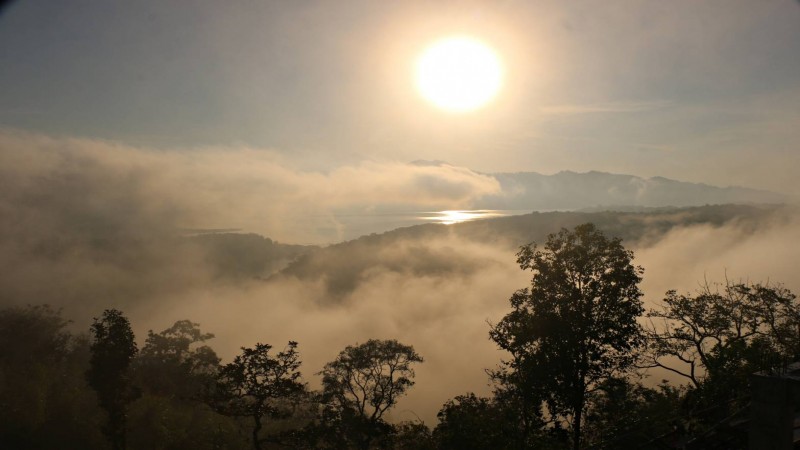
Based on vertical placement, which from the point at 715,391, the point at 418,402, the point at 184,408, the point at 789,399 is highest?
the point at 789,399

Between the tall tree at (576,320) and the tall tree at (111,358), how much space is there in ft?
96.5

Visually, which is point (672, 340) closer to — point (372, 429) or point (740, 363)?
point (740, 363)

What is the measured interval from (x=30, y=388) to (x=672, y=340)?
184ft

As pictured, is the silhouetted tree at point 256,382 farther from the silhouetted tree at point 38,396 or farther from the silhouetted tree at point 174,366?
the silhouetted tree at point 174,366

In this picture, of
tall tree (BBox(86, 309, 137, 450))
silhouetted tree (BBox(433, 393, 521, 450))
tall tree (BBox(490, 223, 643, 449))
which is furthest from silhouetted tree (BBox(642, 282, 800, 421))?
tall tree (BBox(86, 309, 137, 450))

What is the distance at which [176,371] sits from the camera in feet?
179

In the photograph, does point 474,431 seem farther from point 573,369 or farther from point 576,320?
point 576,320

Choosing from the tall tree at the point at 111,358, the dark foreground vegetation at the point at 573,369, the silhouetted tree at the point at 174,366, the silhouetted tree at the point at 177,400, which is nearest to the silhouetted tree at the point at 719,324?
the dark foreground vegetation at the point at 573,369

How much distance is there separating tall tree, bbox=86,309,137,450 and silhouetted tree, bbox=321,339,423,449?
1525 centimetres

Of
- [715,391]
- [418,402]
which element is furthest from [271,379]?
[418,402]

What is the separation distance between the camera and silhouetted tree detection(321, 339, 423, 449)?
30.8 meters

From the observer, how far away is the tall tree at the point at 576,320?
15.3m

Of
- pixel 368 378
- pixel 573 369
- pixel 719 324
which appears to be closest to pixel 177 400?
pixel 368 378

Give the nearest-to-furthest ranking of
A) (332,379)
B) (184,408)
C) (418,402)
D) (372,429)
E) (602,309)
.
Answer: (602,309) < (372,429) < (332,379) < (184,408) < (418,402)
